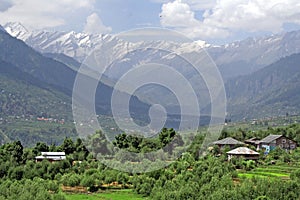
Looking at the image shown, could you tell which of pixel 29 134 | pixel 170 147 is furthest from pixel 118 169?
pixel 29 134

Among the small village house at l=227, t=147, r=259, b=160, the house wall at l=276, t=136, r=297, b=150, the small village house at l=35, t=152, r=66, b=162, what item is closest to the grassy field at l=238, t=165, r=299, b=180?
the small village house at l=227, t=147, r=259, b=160

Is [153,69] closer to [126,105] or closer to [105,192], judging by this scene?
[126,105]

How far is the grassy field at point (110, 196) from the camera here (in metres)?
37.3

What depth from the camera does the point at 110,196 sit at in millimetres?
38031

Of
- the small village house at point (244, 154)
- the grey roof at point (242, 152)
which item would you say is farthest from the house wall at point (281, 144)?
the small village house at point (244, 154)

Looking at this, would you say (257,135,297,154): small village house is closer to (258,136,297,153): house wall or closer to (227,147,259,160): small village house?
(258,136,297,153): house wall

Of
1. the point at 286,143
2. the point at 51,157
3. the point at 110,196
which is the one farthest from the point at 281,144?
the point at 110,196

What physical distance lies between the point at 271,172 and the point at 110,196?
14964mm

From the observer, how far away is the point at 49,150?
177 feet

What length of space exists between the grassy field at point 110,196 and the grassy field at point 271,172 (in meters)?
9.57

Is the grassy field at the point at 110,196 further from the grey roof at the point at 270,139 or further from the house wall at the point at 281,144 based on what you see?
the grey roof at the point at 270,139

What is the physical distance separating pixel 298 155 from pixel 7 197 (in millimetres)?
31099

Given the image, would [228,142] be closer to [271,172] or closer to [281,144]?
[281,144]

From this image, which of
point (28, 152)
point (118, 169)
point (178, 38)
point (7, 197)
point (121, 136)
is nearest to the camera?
point (178, 38)
